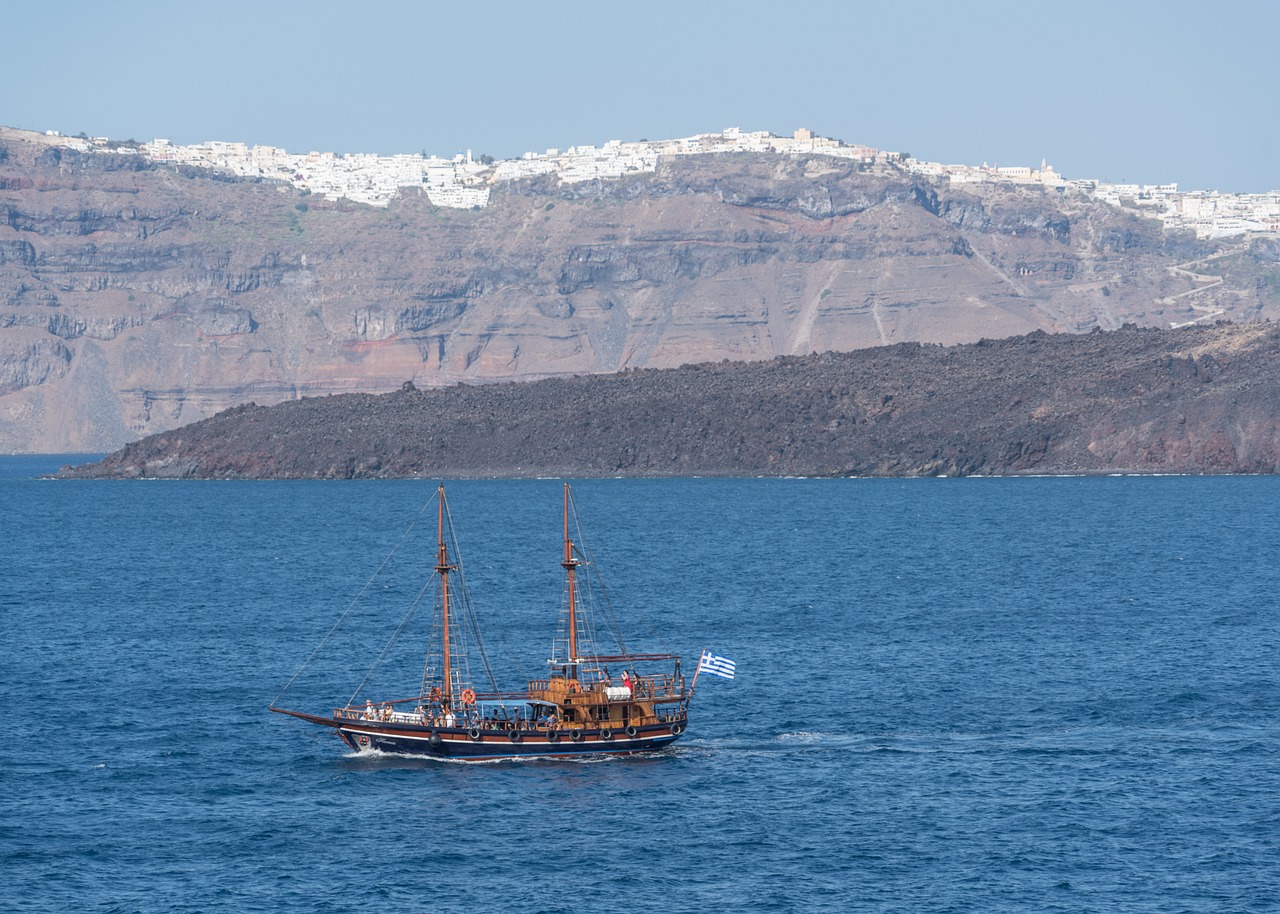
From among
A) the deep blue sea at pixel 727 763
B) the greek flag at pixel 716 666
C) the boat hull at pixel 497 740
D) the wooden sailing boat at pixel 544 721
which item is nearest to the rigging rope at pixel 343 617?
the deep blue sea at pixel 727 763

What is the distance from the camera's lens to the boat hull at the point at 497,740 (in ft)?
199

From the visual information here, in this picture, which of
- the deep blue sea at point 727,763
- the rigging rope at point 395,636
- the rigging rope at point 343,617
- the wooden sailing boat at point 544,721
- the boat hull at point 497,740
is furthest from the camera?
the rigging rope at point 343,617

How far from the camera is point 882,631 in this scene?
3615 inches

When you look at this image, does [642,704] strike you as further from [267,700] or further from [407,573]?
[407,573]

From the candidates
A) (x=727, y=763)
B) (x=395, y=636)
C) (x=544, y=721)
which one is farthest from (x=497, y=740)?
(x=395, y=636)

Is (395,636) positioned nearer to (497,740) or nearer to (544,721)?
(544,721)

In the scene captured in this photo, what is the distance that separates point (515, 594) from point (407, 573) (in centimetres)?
2143

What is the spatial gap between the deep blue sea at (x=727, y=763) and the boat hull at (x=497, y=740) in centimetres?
81

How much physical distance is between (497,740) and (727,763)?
7802 millimetres

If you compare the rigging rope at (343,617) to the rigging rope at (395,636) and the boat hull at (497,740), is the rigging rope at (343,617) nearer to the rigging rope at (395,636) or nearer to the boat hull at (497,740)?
the rigging rope at (395,636)

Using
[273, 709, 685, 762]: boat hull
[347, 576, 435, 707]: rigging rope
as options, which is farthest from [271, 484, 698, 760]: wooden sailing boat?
[347, 576, 435, 707]: rigging rope

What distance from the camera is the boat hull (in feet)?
199

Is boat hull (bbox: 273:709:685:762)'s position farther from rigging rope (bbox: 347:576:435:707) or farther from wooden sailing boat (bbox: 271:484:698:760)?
rigging rope (bbox: 347:576:435:707)

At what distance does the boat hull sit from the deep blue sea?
0.81 m
